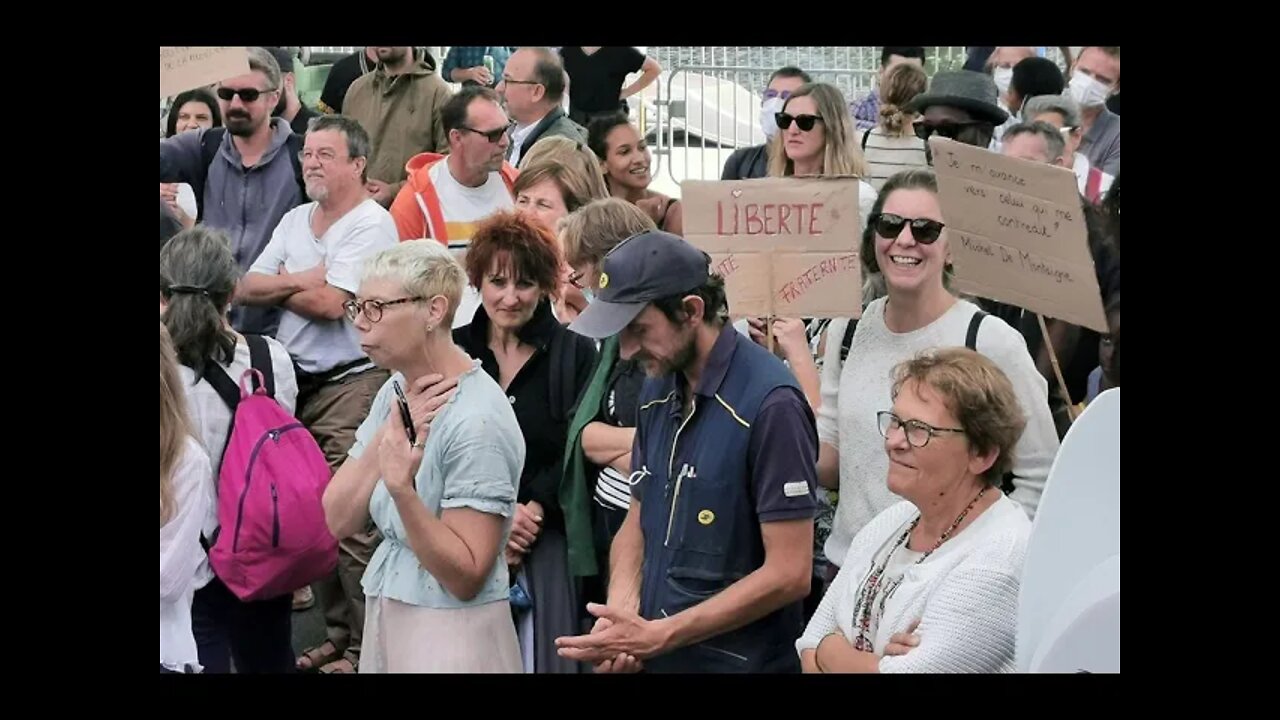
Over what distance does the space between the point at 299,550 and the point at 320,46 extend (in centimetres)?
143

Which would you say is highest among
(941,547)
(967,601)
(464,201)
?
(464,201)

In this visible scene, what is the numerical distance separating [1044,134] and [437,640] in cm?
235

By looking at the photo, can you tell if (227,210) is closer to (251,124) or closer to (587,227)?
(251,124)

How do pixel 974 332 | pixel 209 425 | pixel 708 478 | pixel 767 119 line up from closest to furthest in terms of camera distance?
pixel 708 478 → pixel 974 332 → pixel 209 425 → pixel 767 119

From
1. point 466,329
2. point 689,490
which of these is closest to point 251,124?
point 466,329

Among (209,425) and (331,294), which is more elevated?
(331,294)

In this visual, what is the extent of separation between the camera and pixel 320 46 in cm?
552

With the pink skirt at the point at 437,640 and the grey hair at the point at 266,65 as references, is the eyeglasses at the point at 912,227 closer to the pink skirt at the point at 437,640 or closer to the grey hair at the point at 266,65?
the pink skirt at the point at 437,640

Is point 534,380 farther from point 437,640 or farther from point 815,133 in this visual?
point 815,133

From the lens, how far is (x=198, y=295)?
17.9 ft

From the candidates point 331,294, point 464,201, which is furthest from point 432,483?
point 464,201

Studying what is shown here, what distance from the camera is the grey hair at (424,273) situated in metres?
5.10

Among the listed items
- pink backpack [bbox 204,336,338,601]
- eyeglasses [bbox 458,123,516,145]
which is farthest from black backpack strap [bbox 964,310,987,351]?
pink backpack [bbox 204,336,338,601]

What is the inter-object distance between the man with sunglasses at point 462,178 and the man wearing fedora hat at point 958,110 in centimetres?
123
